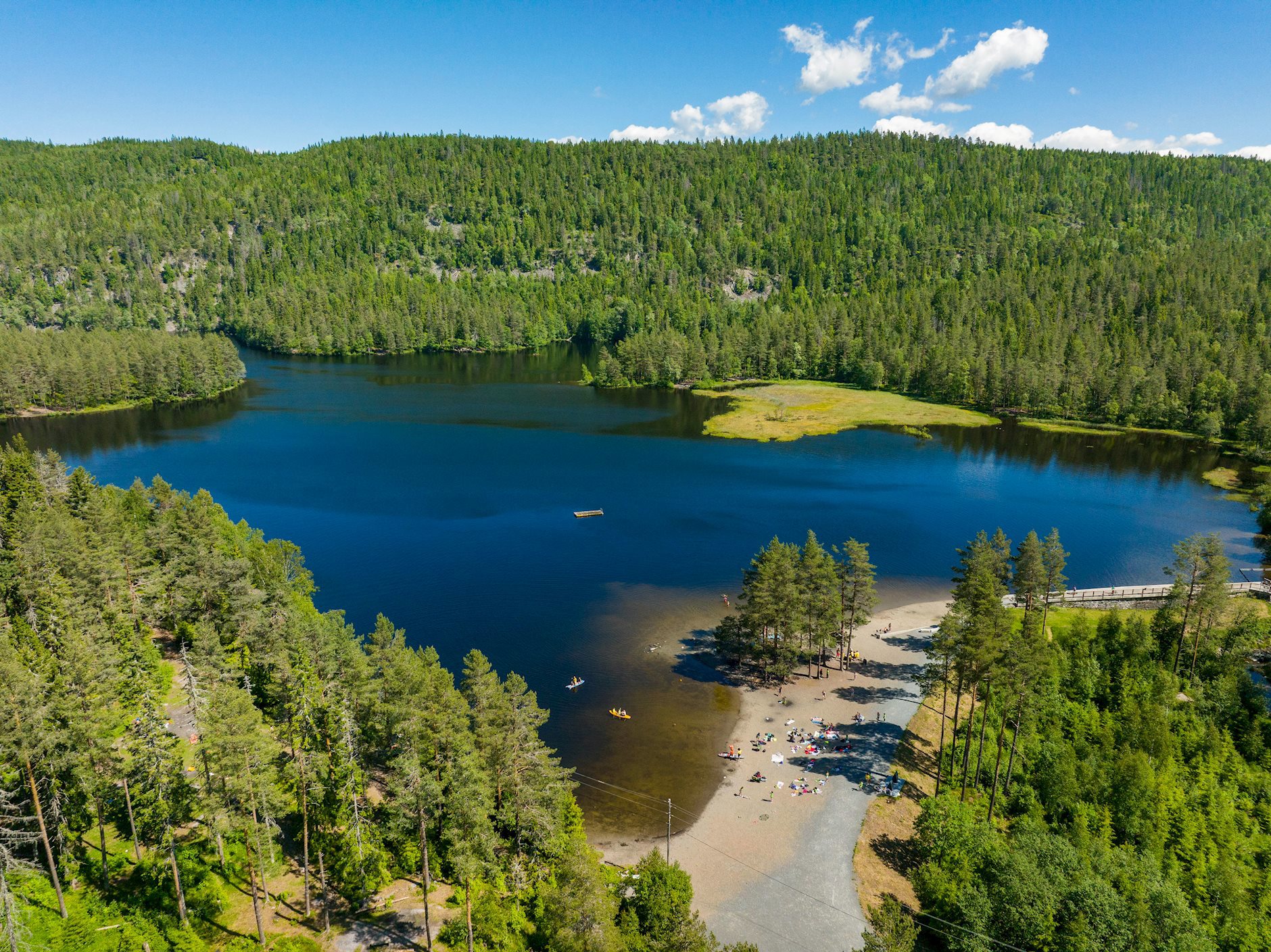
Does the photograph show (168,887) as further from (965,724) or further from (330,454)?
(330,454)

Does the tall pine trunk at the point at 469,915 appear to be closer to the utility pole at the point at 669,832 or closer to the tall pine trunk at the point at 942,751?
the utility pole at the point at 669,832

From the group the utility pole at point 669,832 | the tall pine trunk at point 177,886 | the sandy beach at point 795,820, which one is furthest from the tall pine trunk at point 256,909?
the utility pole at point 669,832

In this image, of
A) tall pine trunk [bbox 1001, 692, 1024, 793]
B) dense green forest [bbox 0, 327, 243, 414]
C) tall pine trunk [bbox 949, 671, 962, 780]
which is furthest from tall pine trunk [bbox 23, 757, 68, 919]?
dense green forest [bbox 0, 327, 243, 414]

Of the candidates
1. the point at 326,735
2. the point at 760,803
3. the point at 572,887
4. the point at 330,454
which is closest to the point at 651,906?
the point at 572,887

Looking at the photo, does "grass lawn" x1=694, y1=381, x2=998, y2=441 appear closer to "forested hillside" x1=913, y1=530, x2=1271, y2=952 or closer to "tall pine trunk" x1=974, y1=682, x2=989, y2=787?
"forested hillside" x1=913, y1=530, x2=1271, y2=952

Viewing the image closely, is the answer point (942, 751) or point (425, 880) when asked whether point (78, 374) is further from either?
point (942, 751)
